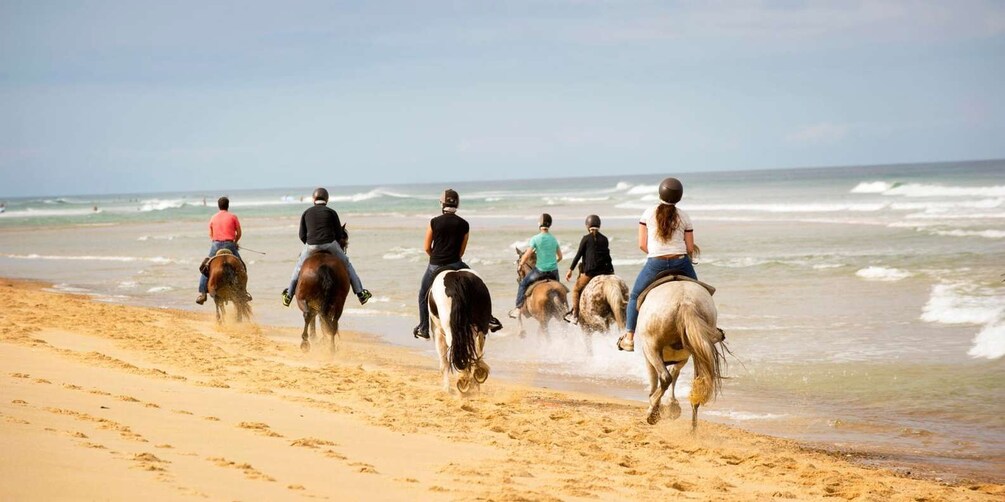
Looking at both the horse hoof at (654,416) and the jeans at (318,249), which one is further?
the jeans at (318,249)

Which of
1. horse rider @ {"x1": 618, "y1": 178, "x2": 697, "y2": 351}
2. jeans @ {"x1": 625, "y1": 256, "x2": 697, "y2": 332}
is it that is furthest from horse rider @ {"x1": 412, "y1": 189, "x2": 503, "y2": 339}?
horse rider @ {"x1": 618, "y1": 178, "x2": 697, "y2": 351}

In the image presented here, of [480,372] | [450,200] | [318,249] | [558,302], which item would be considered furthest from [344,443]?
[558,302]

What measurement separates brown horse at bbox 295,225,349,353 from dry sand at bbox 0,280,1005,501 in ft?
6.04

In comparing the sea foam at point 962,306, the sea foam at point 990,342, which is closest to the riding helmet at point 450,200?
the sea foam at point 990,342

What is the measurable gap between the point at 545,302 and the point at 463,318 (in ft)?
15.7

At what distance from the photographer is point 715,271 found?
77.4 feet

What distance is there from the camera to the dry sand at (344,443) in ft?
17.7

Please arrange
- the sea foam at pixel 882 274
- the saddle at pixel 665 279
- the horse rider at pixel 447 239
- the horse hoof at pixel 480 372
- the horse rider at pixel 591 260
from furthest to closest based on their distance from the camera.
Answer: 1. the sea foam at pixel 882 274
2. the horse rider at pixel 591 260
3. the horse rider at pixel 447 239
4. the horse hoof at pixel 480 372
5. the saddle at pixel 665 279

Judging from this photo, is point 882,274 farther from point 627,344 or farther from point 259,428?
point 259,428

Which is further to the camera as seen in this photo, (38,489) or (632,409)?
(632,409)

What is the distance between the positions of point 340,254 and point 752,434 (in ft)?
21.3

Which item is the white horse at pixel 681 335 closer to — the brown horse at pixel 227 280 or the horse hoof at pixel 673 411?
the horse hoof at pixel 673 411

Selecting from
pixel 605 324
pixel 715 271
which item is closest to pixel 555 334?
pixel 605 324

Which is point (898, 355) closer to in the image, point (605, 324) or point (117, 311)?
point (605, 324)
